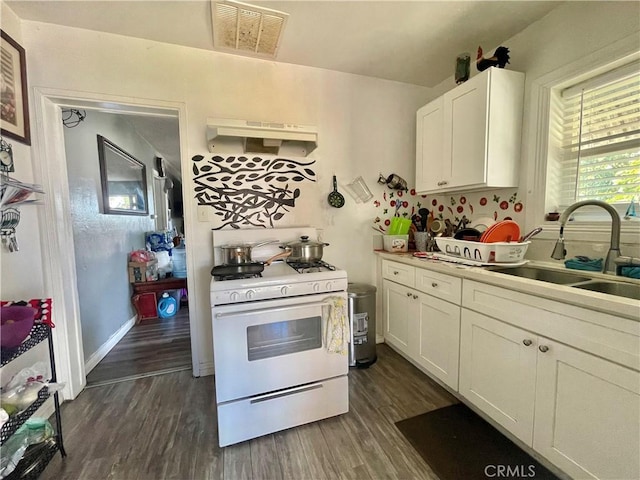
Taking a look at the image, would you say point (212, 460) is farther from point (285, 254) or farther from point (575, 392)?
point (575, 392)

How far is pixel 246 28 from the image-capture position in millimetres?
1742

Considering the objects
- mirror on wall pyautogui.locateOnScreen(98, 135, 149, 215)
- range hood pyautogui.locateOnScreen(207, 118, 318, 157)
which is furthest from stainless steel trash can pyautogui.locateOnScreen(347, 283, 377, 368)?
mirror on wall pyautogui.locateOnScreen(98, 135, 149, 215)

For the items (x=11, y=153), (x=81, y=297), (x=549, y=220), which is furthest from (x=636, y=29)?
(x=81, y=297)

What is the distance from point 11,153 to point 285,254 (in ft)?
5.30

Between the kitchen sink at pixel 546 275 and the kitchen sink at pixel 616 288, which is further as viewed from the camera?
the kitchen sink at pixel 546 275

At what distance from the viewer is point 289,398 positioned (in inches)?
59.9

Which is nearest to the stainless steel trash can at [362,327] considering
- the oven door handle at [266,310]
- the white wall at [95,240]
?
the oven door handle at [266,310]

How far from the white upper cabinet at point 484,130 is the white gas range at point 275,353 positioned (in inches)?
47.7

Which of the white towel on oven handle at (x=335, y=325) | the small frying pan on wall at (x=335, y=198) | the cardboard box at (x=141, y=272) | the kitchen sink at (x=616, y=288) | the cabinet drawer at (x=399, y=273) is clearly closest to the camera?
the kitchen sink at (x=616, y=288)

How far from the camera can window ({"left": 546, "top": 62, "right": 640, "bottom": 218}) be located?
1455 millimetres

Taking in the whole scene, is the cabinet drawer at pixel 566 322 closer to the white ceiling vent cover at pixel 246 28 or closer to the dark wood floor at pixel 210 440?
the dark wood floor at pixel 210 440

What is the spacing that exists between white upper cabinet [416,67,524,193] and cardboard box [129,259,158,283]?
3.44 meters

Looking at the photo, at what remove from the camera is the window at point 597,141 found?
4.77 ft

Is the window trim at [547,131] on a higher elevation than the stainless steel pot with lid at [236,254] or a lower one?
higher
